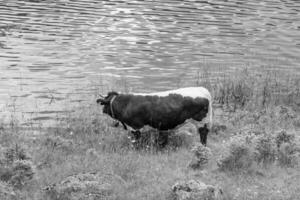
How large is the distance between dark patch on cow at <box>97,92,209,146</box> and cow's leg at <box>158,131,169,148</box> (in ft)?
0.10

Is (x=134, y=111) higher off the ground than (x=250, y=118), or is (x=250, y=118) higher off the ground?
(x=134, y=111)

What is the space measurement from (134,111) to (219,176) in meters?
3.93

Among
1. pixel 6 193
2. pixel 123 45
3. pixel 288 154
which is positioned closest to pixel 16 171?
pixel 6 193

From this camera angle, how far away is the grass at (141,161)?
1088 cm

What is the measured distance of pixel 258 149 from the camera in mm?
13086

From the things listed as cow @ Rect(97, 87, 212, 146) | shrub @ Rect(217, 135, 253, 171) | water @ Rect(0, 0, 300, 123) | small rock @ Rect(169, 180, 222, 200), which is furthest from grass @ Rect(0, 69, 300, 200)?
water @ Rect(0, 0, 300, 123)

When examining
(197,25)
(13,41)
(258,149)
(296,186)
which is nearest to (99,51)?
(13,41)

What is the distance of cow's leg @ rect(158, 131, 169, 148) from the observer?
1523 cm

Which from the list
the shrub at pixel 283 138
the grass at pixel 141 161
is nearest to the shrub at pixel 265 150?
the grass at pixel 141 161

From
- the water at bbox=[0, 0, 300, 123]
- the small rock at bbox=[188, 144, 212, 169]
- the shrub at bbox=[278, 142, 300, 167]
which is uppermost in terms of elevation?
the small rock at bbox=[188, 144, 212, 169]

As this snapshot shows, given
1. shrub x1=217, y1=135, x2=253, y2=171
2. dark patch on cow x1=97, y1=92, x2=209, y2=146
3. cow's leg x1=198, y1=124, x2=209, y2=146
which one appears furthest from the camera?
cow's leg x1=198, y1=124, x2=209, y2=146

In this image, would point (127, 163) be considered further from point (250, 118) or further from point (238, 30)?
point (238, 30)

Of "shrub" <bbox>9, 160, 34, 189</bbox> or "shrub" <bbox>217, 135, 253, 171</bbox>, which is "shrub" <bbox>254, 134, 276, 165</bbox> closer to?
"shrub" <bbox>217, 135, 253, 171</bbox>

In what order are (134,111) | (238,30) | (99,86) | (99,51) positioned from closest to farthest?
(134,111) → (99,86) → (99,51) → (238,30)
